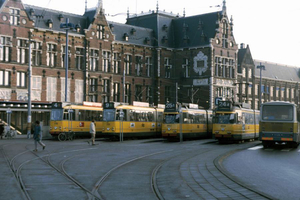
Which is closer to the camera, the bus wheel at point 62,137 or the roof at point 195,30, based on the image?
the bus wheel at point 62,137

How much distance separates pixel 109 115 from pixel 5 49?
17.1m

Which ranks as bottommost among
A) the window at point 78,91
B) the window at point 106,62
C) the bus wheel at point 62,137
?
the bus wheel at point 62,137

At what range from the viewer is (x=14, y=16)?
5112cm

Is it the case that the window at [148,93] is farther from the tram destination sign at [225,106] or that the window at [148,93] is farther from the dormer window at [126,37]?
the tram destination sign at [225,106]

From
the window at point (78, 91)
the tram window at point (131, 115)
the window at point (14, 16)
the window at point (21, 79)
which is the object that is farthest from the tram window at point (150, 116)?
the window at point (14, 16)

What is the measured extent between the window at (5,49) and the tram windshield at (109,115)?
16245 millimetres

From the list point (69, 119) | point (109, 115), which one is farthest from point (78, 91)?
point (109, 115)

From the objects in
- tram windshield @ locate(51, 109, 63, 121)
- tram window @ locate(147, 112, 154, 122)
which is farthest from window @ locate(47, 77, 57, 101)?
tram window @ locate(147, 112, 154, 122)

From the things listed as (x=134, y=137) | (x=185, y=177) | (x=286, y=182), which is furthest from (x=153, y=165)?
(x=134, y=137)

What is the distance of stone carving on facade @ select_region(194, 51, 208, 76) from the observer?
65938mm

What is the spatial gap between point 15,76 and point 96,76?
10.3m

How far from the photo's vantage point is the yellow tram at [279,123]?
28516mm

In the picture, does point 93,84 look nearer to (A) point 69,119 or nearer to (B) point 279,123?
(A) point 69,119

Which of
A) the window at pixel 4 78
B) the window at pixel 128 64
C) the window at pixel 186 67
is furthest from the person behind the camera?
the window at pixel 186 67
